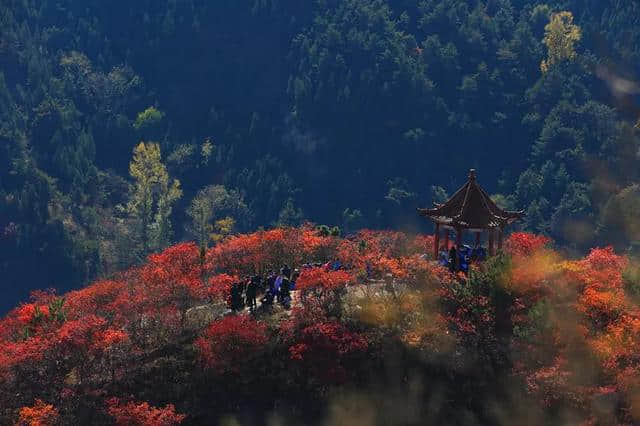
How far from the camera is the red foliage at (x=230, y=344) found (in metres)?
30.3

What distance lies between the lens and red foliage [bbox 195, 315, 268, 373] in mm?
30281

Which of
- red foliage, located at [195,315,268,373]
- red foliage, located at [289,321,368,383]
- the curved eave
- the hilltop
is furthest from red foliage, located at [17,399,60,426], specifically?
the curved eave

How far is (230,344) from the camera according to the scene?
1200 inches

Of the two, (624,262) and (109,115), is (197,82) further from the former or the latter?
(624,262)

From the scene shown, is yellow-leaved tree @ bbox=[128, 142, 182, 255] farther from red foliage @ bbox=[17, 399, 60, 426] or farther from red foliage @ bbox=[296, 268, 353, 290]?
red foliage @ bbox=[17, 399, 60, 426]

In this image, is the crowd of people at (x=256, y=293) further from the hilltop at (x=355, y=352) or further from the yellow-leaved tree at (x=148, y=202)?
the yellow-leaved tree at (x=148, y=202)

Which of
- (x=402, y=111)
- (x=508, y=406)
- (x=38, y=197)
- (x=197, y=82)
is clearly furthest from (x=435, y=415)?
(x=197, y=82)

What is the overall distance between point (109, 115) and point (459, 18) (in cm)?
7150

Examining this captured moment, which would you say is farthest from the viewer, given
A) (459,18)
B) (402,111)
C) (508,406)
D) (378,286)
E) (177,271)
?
(459,18)

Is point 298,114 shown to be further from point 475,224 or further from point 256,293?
point 256,293

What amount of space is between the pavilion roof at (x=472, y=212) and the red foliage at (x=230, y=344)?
10.7 m

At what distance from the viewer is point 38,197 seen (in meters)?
125

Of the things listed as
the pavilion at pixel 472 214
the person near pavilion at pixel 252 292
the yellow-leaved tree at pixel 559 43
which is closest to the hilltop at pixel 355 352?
the person near pavilion at pixel 252 292

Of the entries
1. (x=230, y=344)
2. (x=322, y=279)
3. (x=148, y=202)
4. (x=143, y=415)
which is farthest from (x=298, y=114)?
(x=143, y=415)
